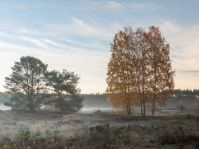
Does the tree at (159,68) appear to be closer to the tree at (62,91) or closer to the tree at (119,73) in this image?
the tree at (119,73)

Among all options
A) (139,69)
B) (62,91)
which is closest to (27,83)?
(62,91)

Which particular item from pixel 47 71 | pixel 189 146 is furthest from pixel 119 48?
pixel 189 146

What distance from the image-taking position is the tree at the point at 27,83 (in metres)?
64.1

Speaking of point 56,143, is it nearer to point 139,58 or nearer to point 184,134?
point 184,134

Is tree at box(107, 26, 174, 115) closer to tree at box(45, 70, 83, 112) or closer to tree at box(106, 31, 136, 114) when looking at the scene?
tree at box(106, 31, 136, 114)

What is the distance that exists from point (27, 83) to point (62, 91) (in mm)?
6120

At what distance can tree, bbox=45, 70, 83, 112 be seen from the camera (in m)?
64.6

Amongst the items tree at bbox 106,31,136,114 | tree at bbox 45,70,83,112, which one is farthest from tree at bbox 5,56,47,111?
tree at bbox 106,31,136,114

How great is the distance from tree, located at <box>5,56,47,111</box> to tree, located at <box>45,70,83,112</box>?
1551mm

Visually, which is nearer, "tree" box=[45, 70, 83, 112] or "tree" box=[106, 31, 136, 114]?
Answer: "tree" box=[106, 31, 136, 114]

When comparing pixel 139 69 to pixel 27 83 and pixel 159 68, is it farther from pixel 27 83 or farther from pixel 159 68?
pixel 27 83

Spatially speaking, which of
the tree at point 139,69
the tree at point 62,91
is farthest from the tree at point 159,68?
the tree at point 62,91

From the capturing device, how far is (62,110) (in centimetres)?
6475

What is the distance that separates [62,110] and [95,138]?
45.8 metres
